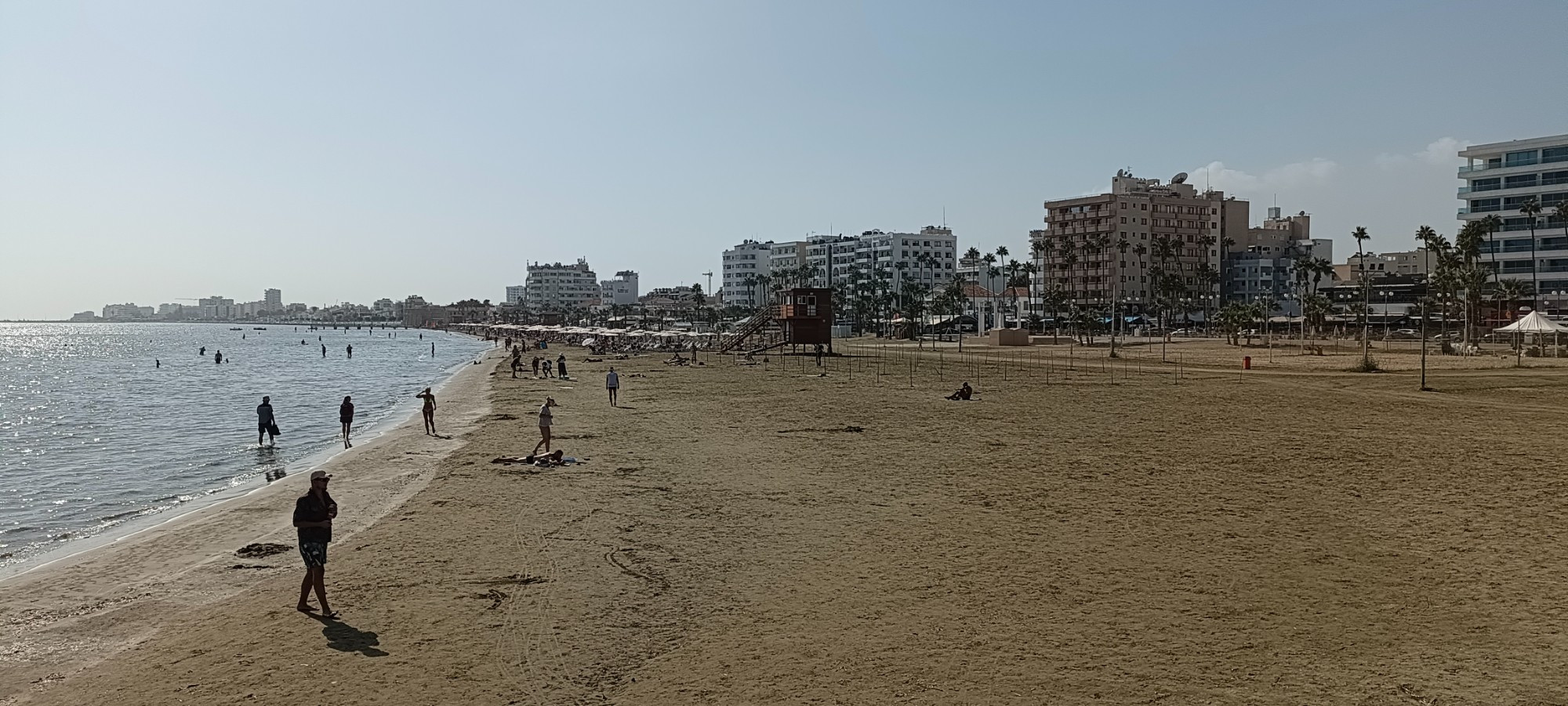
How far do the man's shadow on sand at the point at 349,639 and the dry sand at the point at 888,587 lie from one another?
0.04 m

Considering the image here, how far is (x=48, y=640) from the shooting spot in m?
10.4

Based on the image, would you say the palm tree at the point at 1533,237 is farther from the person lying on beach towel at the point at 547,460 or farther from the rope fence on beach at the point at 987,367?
the person lying on beach towel at the point at 547,460

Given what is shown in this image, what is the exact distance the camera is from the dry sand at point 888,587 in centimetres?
838

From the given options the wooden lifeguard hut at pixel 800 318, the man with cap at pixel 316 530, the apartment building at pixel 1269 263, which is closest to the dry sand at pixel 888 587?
the man with cap at pixel 316 530

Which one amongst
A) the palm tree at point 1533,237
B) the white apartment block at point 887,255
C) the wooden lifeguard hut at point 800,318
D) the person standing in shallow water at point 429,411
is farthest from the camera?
the white apartment block at point 887,255

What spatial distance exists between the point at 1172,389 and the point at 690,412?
1885 centimetres

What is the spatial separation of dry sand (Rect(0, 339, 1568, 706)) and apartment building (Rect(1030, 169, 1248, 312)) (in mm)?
108062

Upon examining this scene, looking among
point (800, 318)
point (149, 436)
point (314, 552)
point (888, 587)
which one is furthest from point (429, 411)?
point (800, 318)

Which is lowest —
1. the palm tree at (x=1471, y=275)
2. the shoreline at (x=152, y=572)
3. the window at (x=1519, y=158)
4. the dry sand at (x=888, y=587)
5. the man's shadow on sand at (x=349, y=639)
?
the shoreline at (x=152, y=572)

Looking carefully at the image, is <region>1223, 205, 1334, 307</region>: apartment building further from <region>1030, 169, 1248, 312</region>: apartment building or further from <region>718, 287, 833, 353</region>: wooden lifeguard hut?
<region>718, 287, 833, 353</region>: wooden lifeguard hut

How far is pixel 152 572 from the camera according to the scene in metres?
13.4

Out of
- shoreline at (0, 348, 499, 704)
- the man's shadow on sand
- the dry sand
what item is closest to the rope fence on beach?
the dry sand

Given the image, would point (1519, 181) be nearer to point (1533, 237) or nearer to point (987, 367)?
point (1533, 237)

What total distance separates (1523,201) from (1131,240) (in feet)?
148
